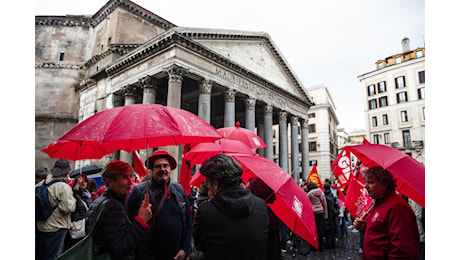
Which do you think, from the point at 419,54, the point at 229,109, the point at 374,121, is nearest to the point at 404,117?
the point at 374,121

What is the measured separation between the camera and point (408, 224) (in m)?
2.15

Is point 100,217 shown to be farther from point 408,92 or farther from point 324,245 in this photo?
point 408,92

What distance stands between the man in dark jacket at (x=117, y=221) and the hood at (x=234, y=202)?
78 cm

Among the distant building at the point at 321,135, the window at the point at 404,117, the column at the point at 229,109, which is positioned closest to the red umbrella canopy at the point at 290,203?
the column at the point at 229,109

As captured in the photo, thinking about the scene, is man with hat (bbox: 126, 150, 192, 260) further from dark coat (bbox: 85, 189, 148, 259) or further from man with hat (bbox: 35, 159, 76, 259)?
man with hat (bbox: 35, 159, 76, 259)

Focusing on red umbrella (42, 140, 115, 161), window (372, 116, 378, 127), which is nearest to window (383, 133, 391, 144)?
window (372, 116, 378, 127)

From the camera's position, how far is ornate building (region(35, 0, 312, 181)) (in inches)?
538

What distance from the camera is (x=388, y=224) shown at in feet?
7.39

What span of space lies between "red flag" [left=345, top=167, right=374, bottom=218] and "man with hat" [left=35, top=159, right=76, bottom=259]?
4140 millimetres

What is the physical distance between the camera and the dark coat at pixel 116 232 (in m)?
1.92

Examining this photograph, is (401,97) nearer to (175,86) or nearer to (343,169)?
(175,86)

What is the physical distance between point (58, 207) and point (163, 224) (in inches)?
88.8

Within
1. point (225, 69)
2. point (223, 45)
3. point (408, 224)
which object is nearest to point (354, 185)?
point (408, 224)
